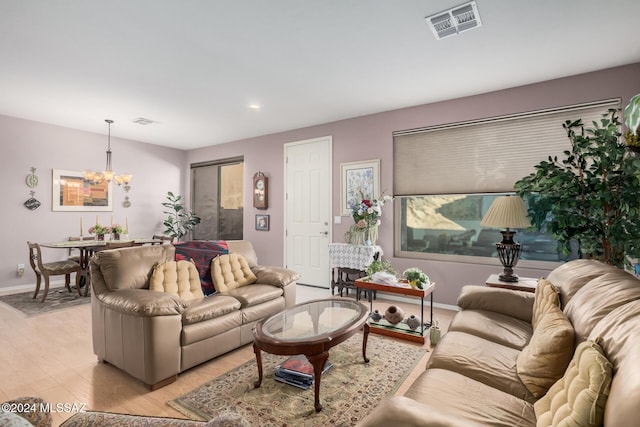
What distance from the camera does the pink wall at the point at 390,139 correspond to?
334 cm

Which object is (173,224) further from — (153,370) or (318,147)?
(153,370)

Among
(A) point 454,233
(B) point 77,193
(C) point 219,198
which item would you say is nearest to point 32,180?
(B) point 77,193

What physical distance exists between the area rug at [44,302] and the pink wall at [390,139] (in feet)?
9.32

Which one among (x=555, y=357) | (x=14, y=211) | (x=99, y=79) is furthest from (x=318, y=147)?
(x=14, y=211)

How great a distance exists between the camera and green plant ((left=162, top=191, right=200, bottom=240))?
692cm

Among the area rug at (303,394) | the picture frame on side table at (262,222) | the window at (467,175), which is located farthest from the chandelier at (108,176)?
the window at (467,175)

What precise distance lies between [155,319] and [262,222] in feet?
12.7

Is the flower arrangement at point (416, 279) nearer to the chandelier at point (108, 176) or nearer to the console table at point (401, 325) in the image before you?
the console table at point (401, 325)

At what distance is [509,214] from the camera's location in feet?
9.61

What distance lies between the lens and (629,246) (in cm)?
208

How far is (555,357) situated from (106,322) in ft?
9.54

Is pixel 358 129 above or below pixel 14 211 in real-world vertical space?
above

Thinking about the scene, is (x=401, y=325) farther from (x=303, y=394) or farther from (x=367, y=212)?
(x=367, y=212)

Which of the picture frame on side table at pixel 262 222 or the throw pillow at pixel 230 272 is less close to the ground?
the picture frame on side table at pixel 262 222
